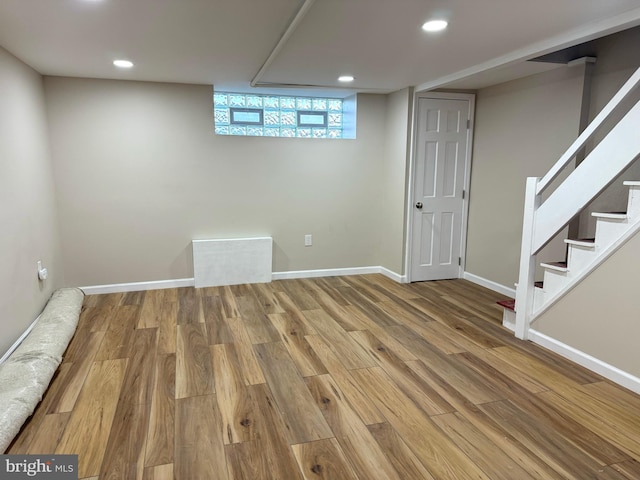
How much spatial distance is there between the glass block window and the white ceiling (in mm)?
848

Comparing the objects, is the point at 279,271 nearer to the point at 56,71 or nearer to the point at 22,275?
the point at 22,275

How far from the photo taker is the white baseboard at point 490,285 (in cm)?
436

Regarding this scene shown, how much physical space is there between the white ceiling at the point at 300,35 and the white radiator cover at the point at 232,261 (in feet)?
5.81

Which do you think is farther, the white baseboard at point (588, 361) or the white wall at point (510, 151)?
the white wall at point (510, 151)

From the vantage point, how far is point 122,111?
14.0 feet

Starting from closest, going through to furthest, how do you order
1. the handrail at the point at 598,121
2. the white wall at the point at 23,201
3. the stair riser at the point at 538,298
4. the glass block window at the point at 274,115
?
the handrail at the point at 598,121
the white wall at the point at 23,201
the stair riser at the point at 538,298
the glass block window at the point at 274,115

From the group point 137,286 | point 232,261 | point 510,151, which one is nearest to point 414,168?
point 510,151

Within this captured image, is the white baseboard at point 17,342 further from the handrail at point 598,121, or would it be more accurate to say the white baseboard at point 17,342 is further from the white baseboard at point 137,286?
the handrail at point 598,121

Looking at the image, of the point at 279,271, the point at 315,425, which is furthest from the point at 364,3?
the point at 279,271

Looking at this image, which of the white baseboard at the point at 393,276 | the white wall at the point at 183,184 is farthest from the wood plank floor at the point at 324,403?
the white baseboard at the point at 393,276

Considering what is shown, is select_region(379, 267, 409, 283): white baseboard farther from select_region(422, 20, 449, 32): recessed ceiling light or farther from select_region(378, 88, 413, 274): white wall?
select_region(422, 20, 449, 32): recessed ceiling light

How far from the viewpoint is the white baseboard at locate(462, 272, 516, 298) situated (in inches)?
172

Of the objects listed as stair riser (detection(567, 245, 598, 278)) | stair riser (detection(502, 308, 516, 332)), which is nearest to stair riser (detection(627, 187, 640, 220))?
stair riser (detection(567, 245, 598, 278))

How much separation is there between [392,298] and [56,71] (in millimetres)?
3828
